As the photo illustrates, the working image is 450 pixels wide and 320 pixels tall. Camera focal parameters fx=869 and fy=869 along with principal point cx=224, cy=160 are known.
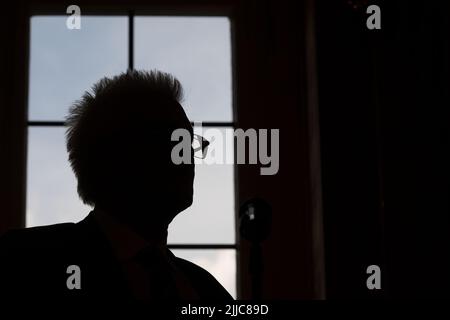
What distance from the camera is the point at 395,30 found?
274 centimetres

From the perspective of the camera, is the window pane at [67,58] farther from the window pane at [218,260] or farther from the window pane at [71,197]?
the window pane at [218,260]

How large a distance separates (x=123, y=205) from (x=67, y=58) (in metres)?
1.34

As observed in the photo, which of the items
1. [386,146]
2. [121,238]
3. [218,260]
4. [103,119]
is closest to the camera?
[121,238]

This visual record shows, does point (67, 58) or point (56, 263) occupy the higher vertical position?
point (67, 58)

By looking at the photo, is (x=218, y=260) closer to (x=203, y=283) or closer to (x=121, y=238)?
(x=203, y=283)

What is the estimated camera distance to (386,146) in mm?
2674

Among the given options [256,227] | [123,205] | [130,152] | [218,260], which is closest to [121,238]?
[123,205]

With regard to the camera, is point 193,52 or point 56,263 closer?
point 56,263

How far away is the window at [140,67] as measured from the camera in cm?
289

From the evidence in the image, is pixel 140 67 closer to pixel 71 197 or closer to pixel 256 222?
pixel 71 197

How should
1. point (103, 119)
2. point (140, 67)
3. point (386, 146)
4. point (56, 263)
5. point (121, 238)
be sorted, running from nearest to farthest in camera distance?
point (56, 263) < point (121, 238) < point (103, 119) < point (386, 146) < point (140, 67)

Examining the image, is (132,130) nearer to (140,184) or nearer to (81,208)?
(140,184)

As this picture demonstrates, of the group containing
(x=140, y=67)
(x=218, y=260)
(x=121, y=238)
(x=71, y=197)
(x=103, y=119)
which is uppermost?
(x=140, y=67)

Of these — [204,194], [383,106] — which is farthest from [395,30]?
[204,194]
